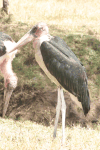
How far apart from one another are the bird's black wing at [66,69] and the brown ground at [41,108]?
110 inches

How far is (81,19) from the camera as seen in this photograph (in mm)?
9555

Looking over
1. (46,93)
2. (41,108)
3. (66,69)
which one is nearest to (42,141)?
(66,69)

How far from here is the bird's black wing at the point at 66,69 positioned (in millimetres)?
2816

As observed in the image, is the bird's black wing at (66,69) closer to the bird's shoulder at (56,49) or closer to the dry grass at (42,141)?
the bird's shoulder at (56,49)

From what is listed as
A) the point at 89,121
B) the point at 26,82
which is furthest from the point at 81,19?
the point at 89,121

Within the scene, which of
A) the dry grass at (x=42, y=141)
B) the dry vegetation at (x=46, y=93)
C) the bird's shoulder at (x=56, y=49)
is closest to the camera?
the dry grass at (x=42, y=141)

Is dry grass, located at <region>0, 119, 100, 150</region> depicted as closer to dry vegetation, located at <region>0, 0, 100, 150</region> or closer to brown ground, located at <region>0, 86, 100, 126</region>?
dry vegetation, located at <region>0, 0, 100, 150</region>

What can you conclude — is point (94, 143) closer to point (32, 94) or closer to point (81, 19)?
point (32, 94)

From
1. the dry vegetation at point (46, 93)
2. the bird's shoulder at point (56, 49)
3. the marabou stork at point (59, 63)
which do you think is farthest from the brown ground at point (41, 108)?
the bird's shoulder at point (56, 49)

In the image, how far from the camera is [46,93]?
622 centimetres

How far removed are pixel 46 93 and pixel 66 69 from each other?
3404mm

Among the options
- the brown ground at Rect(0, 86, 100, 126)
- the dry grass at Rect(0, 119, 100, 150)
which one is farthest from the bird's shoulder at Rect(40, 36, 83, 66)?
the brown ground at Rect(0, 86, 100, 126)

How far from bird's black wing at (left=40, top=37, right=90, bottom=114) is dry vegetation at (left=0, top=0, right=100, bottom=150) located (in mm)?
719

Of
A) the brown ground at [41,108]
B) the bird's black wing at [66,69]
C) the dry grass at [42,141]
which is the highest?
the bird's black wing at [66,69]
